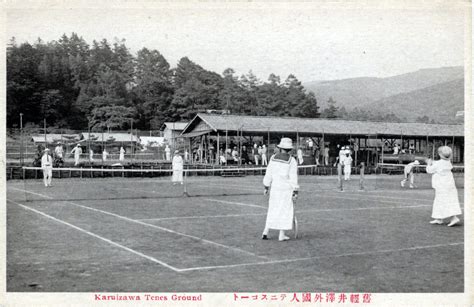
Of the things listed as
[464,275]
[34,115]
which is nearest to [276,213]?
[464,275]

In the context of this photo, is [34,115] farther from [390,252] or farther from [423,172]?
[390,252]

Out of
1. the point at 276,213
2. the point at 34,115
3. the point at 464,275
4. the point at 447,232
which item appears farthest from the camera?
the point at 34,115

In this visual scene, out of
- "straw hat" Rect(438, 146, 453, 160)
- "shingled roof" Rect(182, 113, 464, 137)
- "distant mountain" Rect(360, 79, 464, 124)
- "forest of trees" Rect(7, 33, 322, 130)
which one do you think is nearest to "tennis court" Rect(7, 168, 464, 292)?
"straw hat" Rect(438, 146, 453, 160)

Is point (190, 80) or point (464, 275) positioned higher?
point (190, 80)

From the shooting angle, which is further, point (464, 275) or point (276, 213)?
point (276, 213)

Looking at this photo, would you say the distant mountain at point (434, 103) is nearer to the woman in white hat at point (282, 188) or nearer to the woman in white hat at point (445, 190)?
the woman in white hat at point (445, 190)

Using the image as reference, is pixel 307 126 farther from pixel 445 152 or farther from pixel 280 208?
pixel 280 208

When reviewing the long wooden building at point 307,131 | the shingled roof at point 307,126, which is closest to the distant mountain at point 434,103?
the shingled roof at point 307,126
